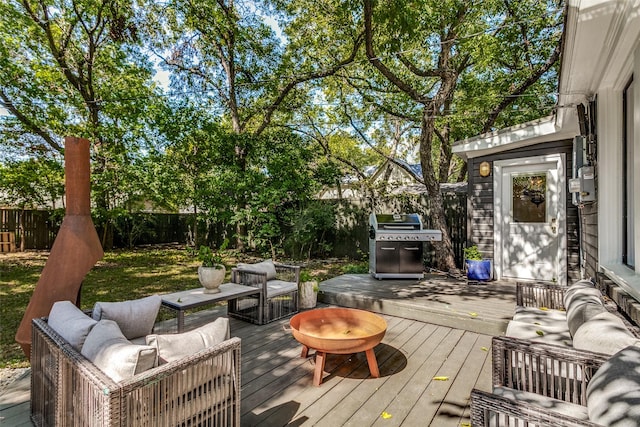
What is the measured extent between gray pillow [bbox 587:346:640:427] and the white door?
4243mm

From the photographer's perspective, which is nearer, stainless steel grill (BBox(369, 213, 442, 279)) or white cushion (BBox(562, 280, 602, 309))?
white cushion (BBox(562, 280, 602, 309))

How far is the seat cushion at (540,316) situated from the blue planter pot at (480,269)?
2.30 m

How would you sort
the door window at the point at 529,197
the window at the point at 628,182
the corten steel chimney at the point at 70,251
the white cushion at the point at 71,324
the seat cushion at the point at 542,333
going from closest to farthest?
the white cushion at the point at 71,324 → the seat cushion at the point at 542,333 → the corten steel chimney at the point at 70,251 → the window at the point at 628,182 → the door window at the point at 529,197

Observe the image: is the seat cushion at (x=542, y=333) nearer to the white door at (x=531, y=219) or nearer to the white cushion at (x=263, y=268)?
the white cushion at (x=263, y=268)

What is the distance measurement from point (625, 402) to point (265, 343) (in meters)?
2.61

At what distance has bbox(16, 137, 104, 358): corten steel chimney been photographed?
2.48m

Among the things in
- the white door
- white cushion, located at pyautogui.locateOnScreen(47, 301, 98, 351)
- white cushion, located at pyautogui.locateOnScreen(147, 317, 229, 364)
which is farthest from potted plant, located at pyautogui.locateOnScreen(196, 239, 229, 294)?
the white door

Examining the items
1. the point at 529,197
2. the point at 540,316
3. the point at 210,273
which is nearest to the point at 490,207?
the point at 529,197

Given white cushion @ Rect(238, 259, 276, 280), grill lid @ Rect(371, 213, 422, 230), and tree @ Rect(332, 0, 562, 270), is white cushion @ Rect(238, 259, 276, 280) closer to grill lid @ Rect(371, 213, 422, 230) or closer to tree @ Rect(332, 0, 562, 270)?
grill lid @ Rect(371, 213, 422, 230)

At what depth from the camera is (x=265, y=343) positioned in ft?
10.2

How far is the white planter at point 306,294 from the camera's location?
13.8ft

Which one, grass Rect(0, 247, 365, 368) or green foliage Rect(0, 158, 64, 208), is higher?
green foliage Rect(0, 158, 64, 208)

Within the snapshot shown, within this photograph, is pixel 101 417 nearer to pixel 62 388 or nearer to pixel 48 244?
pixel 62 388

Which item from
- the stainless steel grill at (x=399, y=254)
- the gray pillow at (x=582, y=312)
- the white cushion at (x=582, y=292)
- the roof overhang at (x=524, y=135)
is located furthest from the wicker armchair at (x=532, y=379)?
the stainless steel grill at (x=399, y=254)
